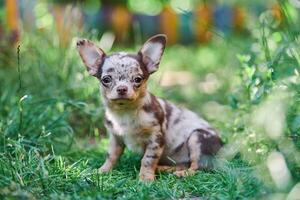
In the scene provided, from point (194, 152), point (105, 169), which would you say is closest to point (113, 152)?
point (105, 169)

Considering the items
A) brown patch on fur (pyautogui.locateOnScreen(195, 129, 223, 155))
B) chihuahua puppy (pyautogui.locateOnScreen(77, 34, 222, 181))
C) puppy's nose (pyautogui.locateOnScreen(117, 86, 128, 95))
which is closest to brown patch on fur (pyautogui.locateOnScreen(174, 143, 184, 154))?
chihuahua puppy (pyautogui.locateOnScreen(77, 34, 222, 181))

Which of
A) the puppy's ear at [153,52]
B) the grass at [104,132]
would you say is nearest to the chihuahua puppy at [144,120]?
the puppy's ear at [153,52]

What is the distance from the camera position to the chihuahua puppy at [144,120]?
5469mm

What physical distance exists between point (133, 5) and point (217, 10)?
173cm

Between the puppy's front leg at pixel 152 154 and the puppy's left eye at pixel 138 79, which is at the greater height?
the puppy's left eye at pixel 138 79

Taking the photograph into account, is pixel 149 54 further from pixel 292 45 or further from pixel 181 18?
pixel 181 18

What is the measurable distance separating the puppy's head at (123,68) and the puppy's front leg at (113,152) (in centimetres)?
44

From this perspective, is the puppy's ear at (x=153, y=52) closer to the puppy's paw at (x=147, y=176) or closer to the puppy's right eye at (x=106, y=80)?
the puppy's right eye at (x=106, y=80)

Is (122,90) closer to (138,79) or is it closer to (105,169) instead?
(138,79)

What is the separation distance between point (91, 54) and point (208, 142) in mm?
1162

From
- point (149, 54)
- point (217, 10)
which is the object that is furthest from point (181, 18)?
point (149, 54)

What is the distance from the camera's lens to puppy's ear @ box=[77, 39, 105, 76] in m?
5.68

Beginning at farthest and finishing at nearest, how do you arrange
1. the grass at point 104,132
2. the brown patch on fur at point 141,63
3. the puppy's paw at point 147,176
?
the brown patch on fur at point 141,63, the puppy's paw at point 147,176, the grass at point 104,132

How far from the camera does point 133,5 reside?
1531 cm
